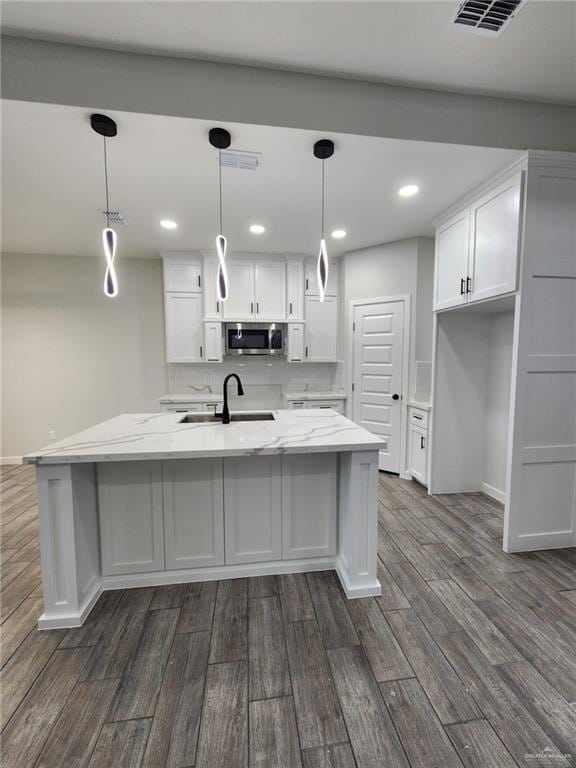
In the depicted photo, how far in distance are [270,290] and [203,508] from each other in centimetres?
306

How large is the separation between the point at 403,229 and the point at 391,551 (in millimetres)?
3075

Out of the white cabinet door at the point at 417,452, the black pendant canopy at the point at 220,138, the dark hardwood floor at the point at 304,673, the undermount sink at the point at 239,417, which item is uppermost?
the black pendant canopy at the point at 220,138

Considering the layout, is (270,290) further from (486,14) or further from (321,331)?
(486,14)

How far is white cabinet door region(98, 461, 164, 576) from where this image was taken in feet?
6.31

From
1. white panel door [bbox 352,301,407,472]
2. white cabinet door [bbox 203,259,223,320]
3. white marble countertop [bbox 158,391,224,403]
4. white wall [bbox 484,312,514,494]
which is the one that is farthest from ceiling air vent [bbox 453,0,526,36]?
white marble countertop [bbox 158,391,224,403]

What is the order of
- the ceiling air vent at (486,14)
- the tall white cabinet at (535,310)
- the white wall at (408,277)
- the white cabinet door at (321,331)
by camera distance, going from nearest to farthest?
the ceiling air vent at (486,14)
the tall white cabinet at (535,310)
the white wall at (408,277)
the white cabinet door at (321,331)

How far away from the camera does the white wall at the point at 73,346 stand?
4297 millimetres

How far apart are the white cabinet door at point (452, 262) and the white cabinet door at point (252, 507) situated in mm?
2181

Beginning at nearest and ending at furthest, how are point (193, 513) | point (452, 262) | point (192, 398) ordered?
point (193, 513), point (452, 262), point (192, 398)

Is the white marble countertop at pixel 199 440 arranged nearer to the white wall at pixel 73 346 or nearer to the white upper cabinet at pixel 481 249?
the white upper cabinet at pixel 481 249

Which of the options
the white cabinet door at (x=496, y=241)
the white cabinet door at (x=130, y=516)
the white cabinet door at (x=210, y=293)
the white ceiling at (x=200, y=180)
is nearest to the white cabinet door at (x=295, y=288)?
the white ceiling at (x=200, y=180)

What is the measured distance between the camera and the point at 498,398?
3188mm

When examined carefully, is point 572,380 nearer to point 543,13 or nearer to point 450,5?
point 543,13

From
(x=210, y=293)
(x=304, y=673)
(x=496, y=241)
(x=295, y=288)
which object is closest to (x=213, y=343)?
(x=210, y=293)
